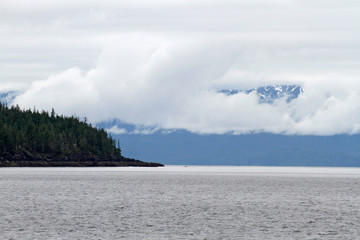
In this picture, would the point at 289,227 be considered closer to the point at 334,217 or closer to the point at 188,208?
the point at 334,217

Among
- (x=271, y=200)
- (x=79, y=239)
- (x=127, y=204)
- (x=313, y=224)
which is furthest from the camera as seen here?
(x=271, y=200)

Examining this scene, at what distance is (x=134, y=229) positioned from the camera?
76688 millimetres

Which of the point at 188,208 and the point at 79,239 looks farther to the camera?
the point at 188,208

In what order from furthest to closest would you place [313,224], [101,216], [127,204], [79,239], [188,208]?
[127,204], [188,208], [101,216], [313,224], [79,239]

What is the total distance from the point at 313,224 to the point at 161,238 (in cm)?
2343

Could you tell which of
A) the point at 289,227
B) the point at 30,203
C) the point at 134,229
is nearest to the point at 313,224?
the point at 289,227

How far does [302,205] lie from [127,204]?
30.2 metres

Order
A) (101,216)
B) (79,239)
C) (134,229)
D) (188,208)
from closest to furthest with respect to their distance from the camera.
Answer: (79,239) → (134,229) → (101,216) → (188,208)

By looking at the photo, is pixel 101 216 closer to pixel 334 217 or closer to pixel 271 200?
pixel 334 217

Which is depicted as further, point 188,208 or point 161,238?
point 188,208

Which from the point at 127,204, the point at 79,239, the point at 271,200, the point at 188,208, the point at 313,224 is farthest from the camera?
the point at 271,200

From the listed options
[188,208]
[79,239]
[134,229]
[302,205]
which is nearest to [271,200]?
[302,205]

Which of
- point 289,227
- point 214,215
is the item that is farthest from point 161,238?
point 214,215

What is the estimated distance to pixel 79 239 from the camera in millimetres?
68125
